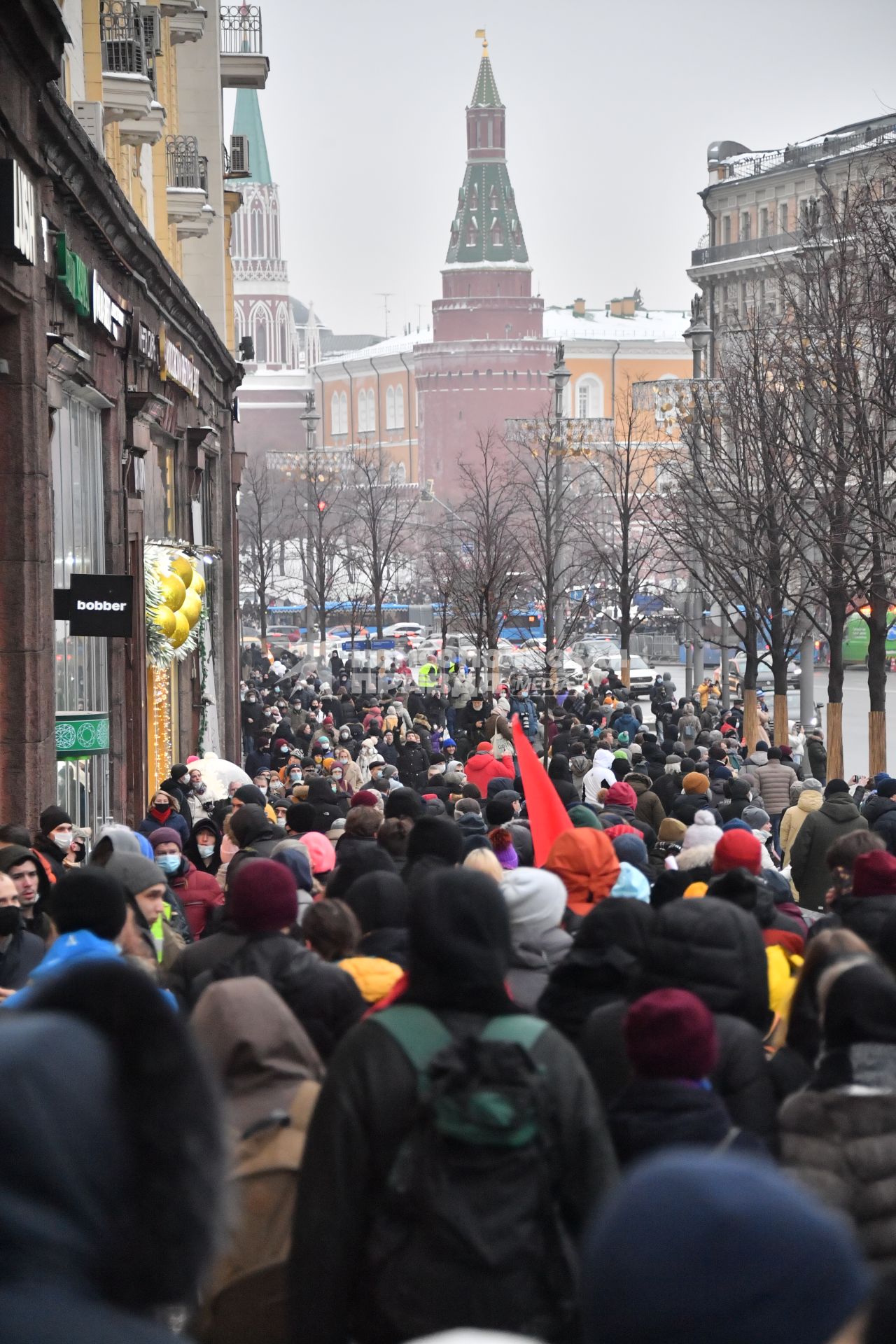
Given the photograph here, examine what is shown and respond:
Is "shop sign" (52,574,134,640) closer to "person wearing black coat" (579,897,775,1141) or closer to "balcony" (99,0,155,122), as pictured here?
"balcony" (99,0,155,122)

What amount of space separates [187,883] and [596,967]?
521 centimetres

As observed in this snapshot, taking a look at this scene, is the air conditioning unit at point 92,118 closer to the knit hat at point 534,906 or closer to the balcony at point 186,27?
the balcony at point 186,27

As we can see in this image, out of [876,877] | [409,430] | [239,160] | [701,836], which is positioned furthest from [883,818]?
[409,430]

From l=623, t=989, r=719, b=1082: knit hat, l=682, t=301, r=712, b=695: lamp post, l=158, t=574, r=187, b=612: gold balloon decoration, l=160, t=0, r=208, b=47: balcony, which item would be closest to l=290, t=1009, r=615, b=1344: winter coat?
l=623, t=989, r=719, b=1082: knit hat

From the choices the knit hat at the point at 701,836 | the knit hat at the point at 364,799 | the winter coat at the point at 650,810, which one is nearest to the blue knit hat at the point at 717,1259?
the knit hat at the point at 701,836

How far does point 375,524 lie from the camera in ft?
230

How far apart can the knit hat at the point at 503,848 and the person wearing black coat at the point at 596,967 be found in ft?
15.3

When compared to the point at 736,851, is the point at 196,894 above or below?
below

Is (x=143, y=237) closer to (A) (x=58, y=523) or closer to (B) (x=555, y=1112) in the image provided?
(A) (x=58, y=523)

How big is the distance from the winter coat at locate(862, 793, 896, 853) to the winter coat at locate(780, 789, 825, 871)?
18.8 inches

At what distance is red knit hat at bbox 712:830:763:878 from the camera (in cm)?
794

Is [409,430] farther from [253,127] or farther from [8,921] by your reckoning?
[8,921]

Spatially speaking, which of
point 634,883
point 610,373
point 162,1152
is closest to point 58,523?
point 634,883

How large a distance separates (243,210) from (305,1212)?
175m
